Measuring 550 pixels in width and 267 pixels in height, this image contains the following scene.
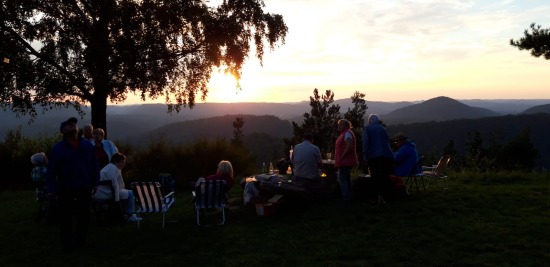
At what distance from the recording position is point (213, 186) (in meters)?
6.36

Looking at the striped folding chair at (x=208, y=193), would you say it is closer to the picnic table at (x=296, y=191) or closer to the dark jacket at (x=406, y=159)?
the picnic table at (x=296, y=191)

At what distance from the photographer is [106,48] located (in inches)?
417

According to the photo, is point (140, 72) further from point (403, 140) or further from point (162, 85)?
point (403, 140)

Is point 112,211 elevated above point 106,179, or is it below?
below

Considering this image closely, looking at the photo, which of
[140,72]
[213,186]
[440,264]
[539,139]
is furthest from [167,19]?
[539,139]

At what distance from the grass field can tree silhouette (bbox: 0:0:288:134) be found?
454 cm

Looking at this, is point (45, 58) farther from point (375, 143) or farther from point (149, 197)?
point (375, 143)

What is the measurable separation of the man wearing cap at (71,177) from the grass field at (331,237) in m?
0.42

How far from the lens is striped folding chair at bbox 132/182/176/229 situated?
245 inches

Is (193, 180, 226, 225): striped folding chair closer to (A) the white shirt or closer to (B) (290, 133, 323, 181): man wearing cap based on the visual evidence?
(A) the white shirt

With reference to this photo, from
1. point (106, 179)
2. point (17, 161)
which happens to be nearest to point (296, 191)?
point (106, 179)

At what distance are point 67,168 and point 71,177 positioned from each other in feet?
0.39

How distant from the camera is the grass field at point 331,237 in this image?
447cm

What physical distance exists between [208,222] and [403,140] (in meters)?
4.25
